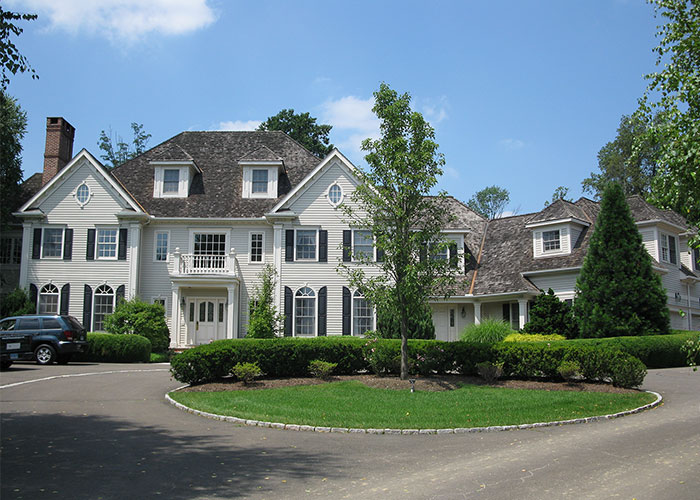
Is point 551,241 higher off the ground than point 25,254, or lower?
higher

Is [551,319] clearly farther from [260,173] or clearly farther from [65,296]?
[65,296]

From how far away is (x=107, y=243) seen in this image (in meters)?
29.5

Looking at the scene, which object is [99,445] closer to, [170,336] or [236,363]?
[236,363]

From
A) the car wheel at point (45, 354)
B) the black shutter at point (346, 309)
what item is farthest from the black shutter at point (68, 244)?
the black shutter at point (346, 309)

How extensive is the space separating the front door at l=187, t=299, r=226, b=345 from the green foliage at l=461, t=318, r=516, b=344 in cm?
1177

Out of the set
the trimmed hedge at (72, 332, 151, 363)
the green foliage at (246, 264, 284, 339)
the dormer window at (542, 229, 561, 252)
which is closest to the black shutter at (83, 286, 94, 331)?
the trimmed hedge at (72, 332, 151, 363)

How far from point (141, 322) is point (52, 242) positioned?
7087 mm

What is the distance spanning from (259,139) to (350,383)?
21256 millimetres

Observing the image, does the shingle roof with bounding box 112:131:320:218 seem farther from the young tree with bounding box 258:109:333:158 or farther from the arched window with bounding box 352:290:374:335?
the young tree with bounding box 258:109:333:158

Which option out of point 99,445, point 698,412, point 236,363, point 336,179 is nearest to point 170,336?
point 336,179

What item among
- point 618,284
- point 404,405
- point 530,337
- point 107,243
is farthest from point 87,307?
point 618,284

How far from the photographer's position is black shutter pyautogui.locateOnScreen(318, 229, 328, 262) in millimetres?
29547

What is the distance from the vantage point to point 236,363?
55.1 ft

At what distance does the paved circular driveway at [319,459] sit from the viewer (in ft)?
23.7
